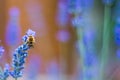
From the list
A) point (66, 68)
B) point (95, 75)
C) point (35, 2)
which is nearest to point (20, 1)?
point (35, 2)

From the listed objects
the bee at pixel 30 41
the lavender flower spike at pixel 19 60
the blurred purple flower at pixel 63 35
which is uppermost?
the blurred purple flower at pixel 63 35

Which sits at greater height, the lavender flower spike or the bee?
the bee

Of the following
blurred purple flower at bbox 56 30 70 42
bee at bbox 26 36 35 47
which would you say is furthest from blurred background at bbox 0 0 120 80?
bee at bbox 26 36 35 47

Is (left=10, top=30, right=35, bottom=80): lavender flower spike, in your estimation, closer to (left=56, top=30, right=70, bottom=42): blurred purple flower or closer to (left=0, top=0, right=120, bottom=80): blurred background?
(left=0, top=0, right=120, bottom=80): blurred background

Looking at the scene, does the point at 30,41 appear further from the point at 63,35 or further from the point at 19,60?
the point at 63,35

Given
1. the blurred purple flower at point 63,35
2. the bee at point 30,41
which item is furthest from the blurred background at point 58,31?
the bee at point 30,41

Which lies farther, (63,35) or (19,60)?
(63,35)

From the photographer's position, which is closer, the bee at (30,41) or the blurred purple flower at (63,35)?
the bee at (30,41)

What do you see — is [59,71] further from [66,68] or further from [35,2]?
[35,2]

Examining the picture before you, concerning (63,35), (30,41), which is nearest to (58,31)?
(63,35)

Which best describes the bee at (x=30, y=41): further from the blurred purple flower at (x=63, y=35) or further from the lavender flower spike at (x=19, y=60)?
the blurred purple flower at (x=63, y=35)

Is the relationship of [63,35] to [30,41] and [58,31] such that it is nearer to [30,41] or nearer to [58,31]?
Result: [58,31]

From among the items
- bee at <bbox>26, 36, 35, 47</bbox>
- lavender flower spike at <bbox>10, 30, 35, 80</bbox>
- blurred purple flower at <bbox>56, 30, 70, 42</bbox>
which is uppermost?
blurred purple flower at <bbox>56, 30, 70, 42</bbox>
